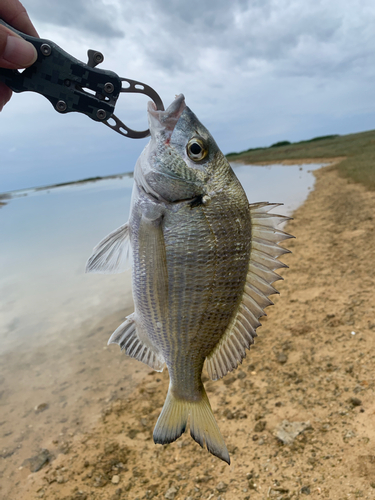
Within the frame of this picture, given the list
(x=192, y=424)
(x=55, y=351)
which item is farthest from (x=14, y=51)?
(x=55, y=351)

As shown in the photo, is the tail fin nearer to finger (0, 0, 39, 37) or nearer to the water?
finger (0, 0, 39, 37)

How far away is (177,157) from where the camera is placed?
171 cm

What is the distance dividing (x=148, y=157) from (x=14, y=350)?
19.6 ft

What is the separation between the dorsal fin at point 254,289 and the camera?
1749 millimetres

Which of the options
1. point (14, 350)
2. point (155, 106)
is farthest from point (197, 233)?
point (14, 350)

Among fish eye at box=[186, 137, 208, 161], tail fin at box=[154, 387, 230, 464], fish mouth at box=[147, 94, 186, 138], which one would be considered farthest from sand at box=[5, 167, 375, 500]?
fish mouth at box=[147, 94, 186, 138]

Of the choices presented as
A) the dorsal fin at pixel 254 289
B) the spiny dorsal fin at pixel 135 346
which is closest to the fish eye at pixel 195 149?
the dorsal fin at pixel 254 289

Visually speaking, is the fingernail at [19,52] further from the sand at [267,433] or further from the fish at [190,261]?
the sand at [267,433]

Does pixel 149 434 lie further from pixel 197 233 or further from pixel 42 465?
pixel 197 233

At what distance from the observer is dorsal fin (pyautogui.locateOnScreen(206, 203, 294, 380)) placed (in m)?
1.75

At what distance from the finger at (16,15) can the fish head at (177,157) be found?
4.42 feet

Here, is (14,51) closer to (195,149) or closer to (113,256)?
(195,149)

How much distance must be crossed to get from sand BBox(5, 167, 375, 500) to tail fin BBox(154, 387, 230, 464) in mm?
1905

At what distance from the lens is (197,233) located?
5.30 feet
